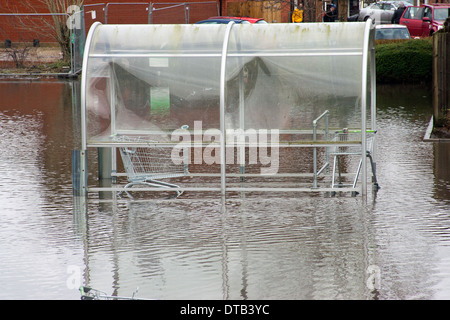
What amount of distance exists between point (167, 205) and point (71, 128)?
6.88 m

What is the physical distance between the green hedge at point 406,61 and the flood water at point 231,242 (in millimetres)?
11194

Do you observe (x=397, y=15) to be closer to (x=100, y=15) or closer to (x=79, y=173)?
(x=100, y=15)

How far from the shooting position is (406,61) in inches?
898

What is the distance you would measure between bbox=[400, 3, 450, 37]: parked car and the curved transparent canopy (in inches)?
910

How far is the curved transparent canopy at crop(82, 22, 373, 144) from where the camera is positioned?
32.6ft

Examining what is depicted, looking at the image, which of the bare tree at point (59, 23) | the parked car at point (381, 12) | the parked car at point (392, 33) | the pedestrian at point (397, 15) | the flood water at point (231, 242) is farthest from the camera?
the parked car at point (381, 12)

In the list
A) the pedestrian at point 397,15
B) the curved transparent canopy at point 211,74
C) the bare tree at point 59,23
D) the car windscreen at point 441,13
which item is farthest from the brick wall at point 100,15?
the curved transparent canopy at point 211,74

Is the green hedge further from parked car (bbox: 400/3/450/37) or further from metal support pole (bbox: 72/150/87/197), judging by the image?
metal support pole (bbox: 72/150/87/197)

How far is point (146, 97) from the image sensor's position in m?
10.6

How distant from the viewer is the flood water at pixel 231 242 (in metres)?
6.34

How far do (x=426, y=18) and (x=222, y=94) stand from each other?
81.6 feet

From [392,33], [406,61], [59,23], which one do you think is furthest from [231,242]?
[59,23]

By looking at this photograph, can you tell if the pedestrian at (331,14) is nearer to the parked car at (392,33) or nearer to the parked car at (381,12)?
the parked car at (381,12)
